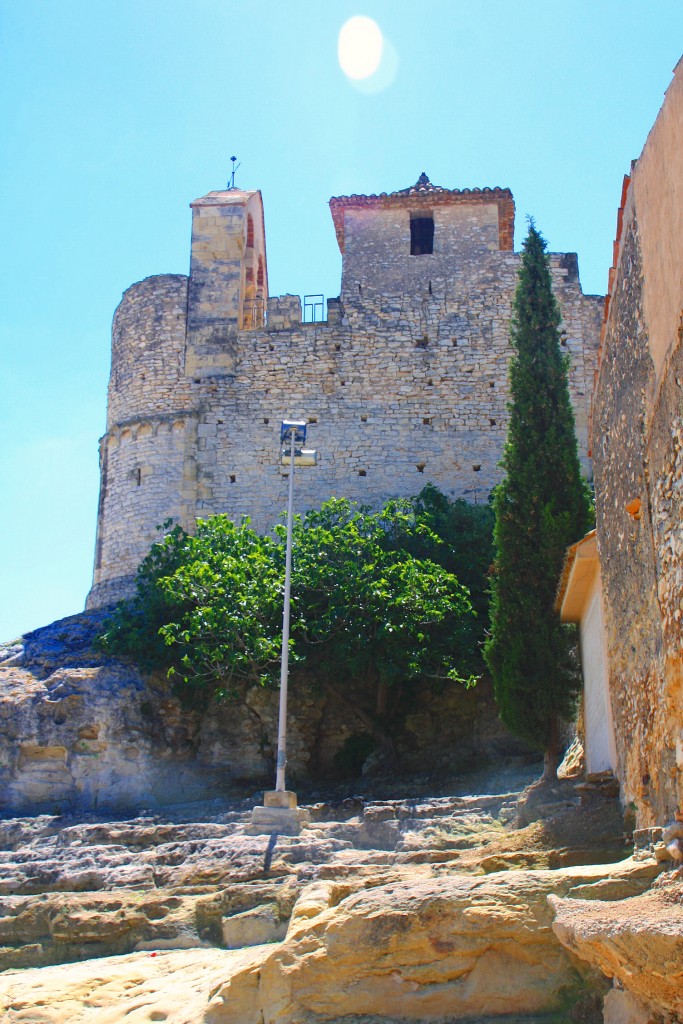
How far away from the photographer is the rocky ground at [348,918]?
579 cm

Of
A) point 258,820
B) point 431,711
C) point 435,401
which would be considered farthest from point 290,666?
point 435,401

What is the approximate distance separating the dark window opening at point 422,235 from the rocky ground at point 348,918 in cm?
1505

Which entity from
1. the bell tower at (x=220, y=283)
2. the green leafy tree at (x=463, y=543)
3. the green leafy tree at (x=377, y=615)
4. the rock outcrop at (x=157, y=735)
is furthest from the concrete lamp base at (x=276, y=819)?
the bell tower at (x=220, y=283)

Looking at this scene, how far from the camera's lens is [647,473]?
710 centimetres

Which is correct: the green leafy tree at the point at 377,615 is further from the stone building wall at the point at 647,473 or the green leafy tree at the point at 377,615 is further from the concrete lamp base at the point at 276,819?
the stone building wall at the point at 647,473

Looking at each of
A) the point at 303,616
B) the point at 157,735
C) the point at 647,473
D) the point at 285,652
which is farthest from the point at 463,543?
the point at 647,473

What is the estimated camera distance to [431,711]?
1784cm

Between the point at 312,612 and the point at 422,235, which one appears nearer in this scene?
the point at 312,612

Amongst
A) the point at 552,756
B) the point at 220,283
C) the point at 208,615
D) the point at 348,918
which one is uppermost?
the point at 220,283

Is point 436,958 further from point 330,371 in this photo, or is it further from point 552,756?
point 330,371

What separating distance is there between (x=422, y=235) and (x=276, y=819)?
17012mm

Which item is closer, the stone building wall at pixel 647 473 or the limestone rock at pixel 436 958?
the limestone rock at pixel 436 958

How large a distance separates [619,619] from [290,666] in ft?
27.9

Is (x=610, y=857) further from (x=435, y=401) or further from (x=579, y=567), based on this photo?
(x=435, y=401)
